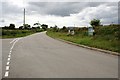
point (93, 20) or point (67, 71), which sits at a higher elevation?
point (93, 20)

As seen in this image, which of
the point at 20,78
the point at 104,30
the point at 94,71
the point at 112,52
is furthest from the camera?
the point at 104,30

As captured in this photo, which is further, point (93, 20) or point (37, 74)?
point (93, 20)

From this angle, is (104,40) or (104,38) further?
(104,38)

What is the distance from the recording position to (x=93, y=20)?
200 ft

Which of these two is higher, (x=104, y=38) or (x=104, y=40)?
(x=104, y=38)

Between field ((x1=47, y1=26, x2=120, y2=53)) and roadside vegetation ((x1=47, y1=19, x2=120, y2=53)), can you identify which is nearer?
field ((x1=47, y1=26, x2=120, y2=53))

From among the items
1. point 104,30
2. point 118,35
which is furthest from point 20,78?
point 104,30

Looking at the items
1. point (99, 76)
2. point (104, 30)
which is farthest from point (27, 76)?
point (104, 30)

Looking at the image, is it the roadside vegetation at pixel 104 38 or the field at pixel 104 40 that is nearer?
the field at pixel 104 40

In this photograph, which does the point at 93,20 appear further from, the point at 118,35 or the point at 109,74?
the point at 109,74

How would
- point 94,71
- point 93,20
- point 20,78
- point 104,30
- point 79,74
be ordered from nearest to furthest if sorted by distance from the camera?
point 20,78, point 79,74, point 94,71, point 104,30, point 93,20

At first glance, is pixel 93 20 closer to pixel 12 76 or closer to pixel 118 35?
pixel 118 35

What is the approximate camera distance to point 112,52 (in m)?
16.9

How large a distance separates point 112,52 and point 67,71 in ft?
25.8
